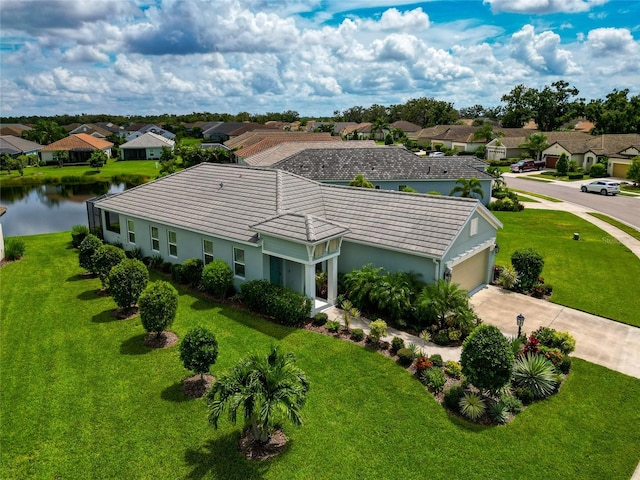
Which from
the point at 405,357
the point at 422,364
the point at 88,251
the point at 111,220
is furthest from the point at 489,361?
the point at 111,220

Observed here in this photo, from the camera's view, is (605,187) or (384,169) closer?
(384,169)

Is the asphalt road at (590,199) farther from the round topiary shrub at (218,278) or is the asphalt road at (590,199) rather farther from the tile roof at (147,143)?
the tile roof at (147,143)

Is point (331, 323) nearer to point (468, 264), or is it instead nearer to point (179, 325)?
point (179, 325)

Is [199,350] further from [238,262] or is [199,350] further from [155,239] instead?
[155,239]

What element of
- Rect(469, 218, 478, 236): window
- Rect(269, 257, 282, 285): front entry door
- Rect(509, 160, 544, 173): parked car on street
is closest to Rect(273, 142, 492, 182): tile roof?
Rect(269, 257, 282, 285): front entry door

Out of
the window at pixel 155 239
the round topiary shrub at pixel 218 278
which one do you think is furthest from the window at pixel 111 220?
the round topiary shrub at pixel 218 278

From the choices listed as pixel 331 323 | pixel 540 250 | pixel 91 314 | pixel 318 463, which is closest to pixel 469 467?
pixel 318 463
